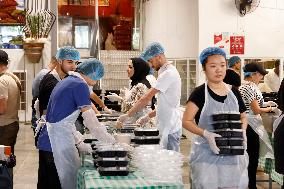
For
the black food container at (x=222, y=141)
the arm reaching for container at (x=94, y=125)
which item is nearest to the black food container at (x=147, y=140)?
the arm reaching for container at (x=94, y=125)

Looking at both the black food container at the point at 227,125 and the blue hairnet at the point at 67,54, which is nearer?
the black food container at the point at 227,125

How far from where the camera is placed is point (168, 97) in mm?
5496

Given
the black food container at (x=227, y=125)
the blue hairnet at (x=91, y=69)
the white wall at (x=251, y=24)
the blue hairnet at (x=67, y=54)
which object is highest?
the white wall at (x=251, y=24)

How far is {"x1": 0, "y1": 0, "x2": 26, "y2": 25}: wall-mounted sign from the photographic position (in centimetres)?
1439

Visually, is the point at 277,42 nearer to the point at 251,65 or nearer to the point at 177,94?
the point at 251,65

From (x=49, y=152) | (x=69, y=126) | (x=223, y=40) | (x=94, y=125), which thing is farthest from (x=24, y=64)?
(x=94, y=125)

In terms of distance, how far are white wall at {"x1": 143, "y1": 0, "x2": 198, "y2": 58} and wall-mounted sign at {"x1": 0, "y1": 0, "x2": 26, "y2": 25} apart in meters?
3.46

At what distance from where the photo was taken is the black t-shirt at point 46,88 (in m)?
5.27

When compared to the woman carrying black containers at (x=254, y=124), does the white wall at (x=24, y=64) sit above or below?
above

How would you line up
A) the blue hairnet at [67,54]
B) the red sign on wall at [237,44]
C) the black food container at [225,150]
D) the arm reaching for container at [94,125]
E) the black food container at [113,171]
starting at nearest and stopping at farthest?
the black food container at [113,171] → the black food container at [225,150] → the arm reaching for container at [94,125] → the blue hairnet at [67,54] → the red sign on wall at [237,44]

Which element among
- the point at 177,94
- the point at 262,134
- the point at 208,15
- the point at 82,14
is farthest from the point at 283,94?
the point at 82,14

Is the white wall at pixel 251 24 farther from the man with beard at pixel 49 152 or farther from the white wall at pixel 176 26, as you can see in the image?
the man with beard at pixel 49 152

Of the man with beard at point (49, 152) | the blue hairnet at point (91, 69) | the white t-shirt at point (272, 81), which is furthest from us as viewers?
the white t-shirt at point (272, 81)

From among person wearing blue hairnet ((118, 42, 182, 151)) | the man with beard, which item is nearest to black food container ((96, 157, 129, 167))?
the man with beard
